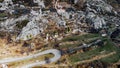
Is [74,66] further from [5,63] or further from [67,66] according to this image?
[5,63]

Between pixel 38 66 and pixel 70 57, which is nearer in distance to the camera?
pixel 38 66

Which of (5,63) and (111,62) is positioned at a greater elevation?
(5,63)

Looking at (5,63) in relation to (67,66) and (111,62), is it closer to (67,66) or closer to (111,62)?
(67,66)

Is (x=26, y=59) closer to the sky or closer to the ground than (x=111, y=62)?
closer to the sky

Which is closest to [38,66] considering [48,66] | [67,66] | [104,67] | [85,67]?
[48,66]

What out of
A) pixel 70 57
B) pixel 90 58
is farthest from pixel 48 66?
pixel 90 58

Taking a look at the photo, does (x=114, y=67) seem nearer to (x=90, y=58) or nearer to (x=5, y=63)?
→ (x=90, y=58)

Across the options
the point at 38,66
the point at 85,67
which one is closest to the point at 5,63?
the point at 38,66
